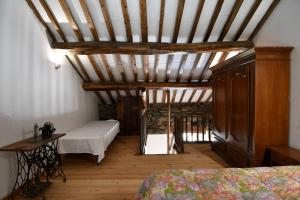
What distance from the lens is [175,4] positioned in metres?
3.52

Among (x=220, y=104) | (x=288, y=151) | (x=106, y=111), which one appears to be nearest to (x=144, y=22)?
(x=220, y=104)

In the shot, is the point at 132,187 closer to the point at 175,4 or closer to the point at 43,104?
the point at 43,104

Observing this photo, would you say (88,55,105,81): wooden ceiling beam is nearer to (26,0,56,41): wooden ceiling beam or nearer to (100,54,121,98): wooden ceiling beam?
(100,54,121,98): wooden ceiling beam

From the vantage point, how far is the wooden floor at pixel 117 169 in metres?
2.76

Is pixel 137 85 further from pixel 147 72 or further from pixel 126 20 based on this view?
pixel 126 20

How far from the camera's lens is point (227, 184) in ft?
5.02

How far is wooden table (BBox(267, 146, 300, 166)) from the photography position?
2366 millimetres

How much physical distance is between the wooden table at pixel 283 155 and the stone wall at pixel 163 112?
487 cm

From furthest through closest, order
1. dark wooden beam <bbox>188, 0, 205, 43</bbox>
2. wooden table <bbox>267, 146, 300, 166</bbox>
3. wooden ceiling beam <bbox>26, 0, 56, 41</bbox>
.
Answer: dark wooden beam <bbox>188, 0, 205, 43</bbox>
wooden ceiling beam <bbox>26, 0, 56, 41</bbox>
wooden table <bbox>267, 146, 300, 166</bbox>

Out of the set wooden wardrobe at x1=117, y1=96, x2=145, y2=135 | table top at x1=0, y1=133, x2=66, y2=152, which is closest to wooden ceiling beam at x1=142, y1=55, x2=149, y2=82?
wooden wardrobe at x1=117, y1=96, x2=145, y2=135

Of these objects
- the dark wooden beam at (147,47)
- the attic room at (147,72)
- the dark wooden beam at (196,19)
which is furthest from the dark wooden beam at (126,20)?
the dark wooden beam at (196,19)

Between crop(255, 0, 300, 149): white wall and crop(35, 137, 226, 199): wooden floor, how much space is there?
1393 mm

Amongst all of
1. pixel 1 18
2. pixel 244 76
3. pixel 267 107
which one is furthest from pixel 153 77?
pixel 1 18

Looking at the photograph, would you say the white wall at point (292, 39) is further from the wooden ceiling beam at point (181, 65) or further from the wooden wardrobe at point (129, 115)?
the wooden wardrobe at point (129, 115)
